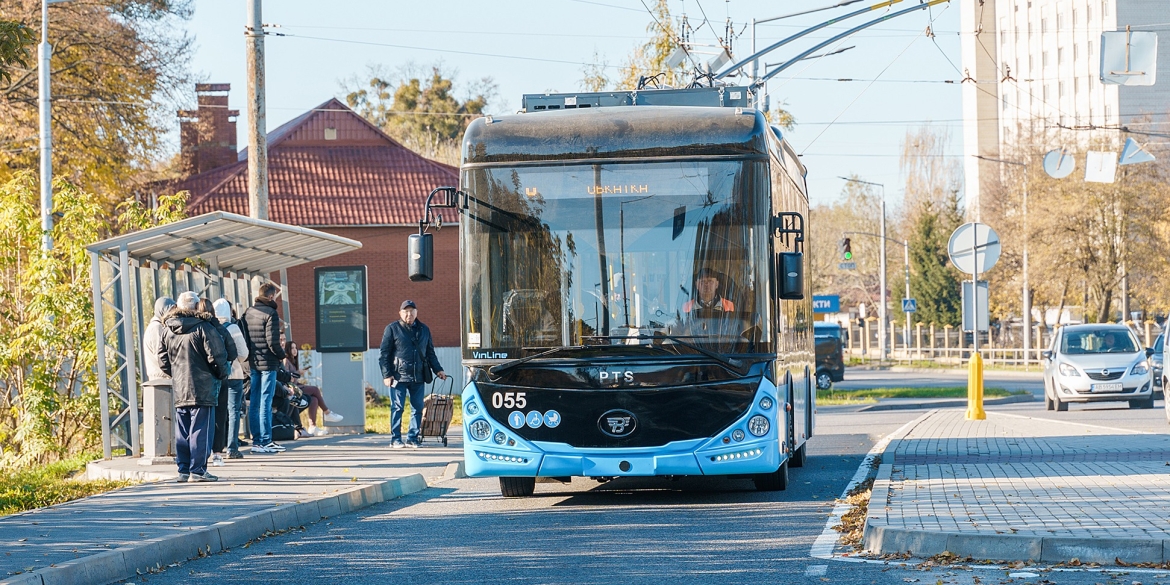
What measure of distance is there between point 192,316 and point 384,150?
97.0 ft

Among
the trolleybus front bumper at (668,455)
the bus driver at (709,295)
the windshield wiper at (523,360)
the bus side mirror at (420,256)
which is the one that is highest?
the bus side mirror at (420,256)

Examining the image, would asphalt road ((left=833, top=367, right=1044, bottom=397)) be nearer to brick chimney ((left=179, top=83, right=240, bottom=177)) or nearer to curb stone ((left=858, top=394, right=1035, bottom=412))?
curb stone ((left=858, top=394, right=1035, bottom=412))

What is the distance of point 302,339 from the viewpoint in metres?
41.1

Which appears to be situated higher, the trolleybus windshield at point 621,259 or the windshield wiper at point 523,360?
the trolleybus windshield at point 621,259

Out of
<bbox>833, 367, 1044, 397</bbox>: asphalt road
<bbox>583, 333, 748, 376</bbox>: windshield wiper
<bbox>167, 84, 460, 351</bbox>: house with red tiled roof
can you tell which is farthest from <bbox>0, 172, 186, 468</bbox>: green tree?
<bbox>833, 367, 1044, 397</bbox>: asphalt road

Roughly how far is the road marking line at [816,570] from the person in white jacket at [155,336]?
8.06 m

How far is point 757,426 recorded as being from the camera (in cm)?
1125

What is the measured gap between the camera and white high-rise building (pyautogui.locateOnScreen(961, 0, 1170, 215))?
3743 inches

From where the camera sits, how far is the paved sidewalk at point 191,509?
8438mm

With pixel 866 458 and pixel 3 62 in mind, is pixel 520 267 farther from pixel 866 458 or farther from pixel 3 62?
pixel 866 458

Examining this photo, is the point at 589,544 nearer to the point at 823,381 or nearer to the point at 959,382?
the point at 823,381

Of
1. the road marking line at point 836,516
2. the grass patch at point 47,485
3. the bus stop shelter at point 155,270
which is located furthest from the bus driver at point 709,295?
the bus stop shelter at point 155,270

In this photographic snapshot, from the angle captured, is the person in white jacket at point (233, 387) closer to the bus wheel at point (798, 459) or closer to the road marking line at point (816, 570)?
the bus wheel at point (798, 459)

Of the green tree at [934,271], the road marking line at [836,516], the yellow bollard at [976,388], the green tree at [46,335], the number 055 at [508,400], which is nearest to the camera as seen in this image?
the road marking line at [836,516]
